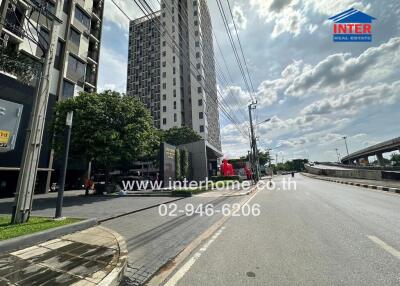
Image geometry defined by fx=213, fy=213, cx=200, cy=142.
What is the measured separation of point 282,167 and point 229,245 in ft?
530

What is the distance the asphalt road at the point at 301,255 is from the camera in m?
3.38

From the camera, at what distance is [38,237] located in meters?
5.43

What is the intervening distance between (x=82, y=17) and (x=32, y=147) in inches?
1260

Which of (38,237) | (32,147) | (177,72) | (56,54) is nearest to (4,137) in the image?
(56,54)

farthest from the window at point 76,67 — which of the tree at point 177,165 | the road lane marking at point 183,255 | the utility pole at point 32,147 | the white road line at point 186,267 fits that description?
the white road line at point 186,267

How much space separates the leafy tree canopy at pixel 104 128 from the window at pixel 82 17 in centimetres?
1880

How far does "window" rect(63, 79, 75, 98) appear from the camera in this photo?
27.2 m

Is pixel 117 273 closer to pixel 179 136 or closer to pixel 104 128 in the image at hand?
A: pixel 104 128

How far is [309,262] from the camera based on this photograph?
3.92 m

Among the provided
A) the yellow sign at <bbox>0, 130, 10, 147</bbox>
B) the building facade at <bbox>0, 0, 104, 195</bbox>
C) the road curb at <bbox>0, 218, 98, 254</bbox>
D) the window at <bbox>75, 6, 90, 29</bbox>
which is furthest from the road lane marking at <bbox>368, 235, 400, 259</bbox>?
the window at <bbox>75, 6, 90, 29</bbox>

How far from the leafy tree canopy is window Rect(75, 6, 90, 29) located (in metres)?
18.8

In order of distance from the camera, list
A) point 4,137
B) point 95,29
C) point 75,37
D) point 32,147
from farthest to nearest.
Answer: point 95,29
point 75,37
point 4,137
point 32,147

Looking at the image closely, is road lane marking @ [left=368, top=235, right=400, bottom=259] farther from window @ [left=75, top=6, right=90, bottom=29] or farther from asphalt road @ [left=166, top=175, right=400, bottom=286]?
window @ [left=75, top=6, right=90, bottom=29]

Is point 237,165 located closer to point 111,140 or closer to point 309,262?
point 111,140
